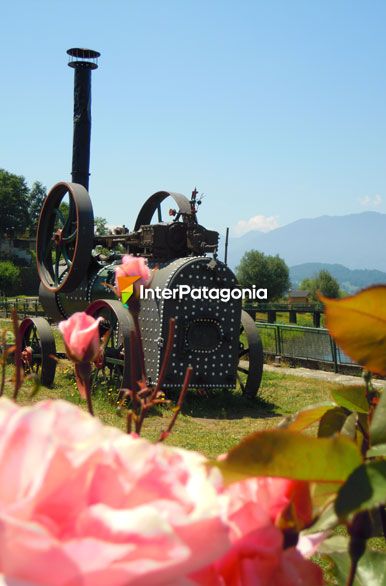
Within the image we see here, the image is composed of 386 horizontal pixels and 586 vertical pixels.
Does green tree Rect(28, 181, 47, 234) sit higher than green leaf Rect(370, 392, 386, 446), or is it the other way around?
green tree Rect(28, 181, 47, 234)

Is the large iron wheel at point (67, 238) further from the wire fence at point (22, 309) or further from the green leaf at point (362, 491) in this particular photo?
the green leaf at point (362, 491)

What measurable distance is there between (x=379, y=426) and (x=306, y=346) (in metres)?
15.4

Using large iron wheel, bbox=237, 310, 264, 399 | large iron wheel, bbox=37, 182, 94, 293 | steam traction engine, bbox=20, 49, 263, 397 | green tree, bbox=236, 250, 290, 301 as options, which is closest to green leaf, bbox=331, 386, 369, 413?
steam traction engine, bbox=20, 49, 263, 397

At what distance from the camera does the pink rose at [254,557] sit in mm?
444

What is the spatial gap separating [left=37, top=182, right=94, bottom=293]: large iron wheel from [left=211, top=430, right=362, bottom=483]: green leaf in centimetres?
895

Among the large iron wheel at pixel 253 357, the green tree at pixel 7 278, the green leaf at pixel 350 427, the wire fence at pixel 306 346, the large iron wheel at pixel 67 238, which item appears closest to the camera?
the green leaf at pixel 350 427

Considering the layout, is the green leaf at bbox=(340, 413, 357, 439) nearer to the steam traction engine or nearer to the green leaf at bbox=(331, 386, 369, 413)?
the green leaf at bbox=(331, 386, 369, 413)

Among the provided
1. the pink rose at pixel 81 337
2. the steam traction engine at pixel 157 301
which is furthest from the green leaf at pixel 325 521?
the steam traction engine at pixel 157 301

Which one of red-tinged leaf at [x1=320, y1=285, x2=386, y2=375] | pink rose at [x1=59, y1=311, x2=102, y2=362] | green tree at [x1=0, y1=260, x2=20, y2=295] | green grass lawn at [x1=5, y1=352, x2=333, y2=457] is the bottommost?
green grass lawn at [x1=5, y1=352, x2=333, y2=457]

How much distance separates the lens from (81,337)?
877 mm

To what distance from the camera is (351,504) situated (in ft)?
1.50

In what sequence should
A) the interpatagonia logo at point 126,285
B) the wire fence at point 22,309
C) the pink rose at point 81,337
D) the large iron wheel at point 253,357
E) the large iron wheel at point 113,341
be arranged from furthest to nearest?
the wire fence at point 22,309 < the large iron wheel at point 253,357 < the large iron wheel at point 113,341 < the interpatagonia logo at point 126,285 < the pink rose at point 81,337

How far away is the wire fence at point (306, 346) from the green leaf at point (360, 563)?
45.3 feet

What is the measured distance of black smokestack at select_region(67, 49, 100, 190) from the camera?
1534 cm
